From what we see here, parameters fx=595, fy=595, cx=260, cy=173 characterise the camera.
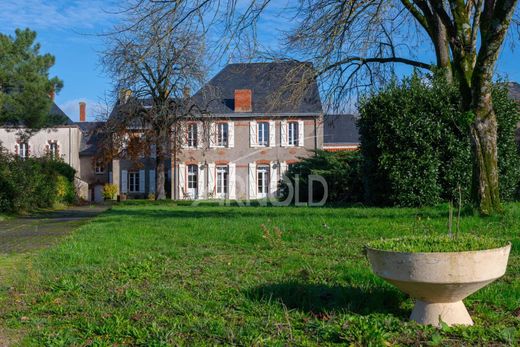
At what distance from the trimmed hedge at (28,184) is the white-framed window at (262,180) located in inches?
642

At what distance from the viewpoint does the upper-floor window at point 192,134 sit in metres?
37.2

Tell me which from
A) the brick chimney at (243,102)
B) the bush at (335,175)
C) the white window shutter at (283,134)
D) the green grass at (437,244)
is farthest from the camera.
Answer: the brick chimney at (243,102)

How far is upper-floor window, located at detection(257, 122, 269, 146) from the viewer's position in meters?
44.5

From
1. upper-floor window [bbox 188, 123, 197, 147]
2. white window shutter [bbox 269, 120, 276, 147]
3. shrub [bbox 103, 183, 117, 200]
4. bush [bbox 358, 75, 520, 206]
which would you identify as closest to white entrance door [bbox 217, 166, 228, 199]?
upper-floor window [bbox 188, 123, 197, 147]

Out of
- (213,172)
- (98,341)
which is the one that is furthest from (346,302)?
(213,172)

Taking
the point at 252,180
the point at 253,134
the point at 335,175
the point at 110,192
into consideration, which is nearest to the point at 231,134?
the point at 253,134

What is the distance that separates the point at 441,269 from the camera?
13.3ft

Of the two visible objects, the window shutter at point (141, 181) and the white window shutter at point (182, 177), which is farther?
the window shutter at point (141, 181)

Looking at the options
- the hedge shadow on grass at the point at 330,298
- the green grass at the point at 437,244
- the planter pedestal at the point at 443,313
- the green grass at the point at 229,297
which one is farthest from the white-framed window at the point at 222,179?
the planter pedestal at the point at 443,313

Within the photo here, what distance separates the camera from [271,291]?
548 centimetres

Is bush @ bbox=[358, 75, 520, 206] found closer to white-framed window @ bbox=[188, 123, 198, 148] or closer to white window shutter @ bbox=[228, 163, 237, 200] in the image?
white-framed window @ bbox=[188, 123, 198, 148]

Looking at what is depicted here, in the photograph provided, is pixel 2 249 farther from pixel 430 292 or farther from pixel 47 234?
pixel 430 292

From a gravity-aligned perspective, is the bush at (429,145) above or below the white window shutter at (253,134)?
below

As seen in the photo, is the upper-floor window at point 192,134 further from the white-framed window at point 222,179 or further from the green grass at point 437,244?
the green grass at point 437,244
